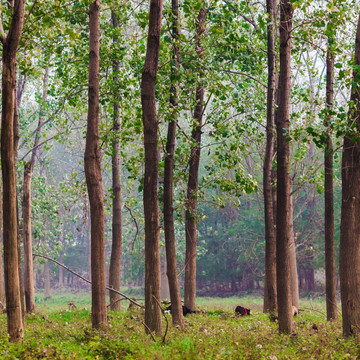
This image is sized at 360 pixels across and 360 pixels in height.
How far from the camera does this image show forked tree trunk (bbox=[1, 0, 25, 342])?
7.52 metres

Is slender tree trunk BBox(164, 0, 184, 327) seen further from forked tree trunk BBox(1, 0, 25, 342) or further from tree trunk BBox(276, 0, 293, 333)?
forked tree trunk BBox(1, 0, 25, 342)

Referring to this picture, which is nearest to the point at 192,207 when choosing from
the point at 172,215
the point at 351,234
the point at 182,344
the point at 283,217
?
the point at 172,215

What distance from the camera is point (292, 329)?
1036 cm

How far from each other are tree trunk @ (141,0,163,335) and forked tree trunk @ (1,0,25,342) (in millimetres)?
2967

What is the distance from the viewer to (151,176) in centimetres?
1019

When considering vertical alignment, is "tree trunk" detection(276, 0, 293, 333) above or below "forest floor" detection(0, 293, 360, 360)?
above

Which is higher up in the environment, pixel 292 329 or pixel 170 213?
pixel 170 213

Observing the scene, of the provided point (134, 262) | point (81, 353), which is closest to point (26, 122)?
point (81, 353)

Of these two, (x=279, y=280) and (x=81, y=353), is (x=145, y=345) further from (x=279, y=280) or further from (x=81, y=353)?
(x=279, y=280)

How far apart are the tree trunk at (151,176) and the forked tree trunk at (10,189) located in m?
2.97

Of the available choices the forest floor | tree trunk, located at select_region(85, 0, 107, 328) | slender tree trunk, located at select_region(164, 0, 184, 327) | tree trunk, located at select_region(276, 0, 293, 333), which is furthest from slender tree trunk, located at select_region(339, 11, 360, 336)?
tree trunk, located at select_region(85, 0, 107, 328)

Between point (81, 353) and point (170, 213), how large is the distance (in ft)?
16.8

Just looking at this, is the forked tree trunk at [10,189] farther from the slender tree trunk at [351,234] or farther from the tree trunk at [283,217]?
the slender tree trunk at [351,234]

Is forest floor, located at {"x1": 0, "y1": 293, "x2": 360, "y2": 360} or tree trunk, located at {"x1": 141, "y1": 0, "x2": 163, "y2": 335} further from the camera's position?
tree trunk, located at {"x1": 141, "y1": 0, "x2": 163, "y2": 335}
